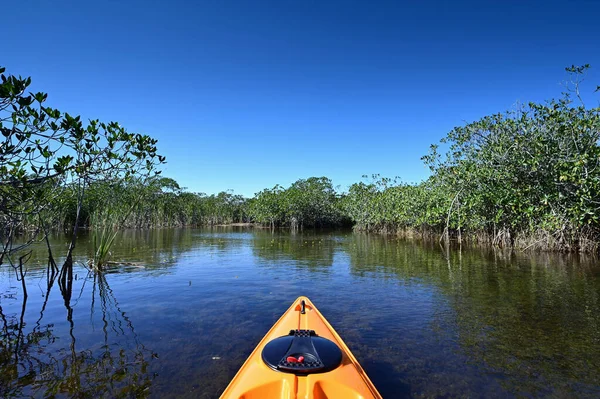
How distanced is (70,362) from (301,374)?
12.8 ft

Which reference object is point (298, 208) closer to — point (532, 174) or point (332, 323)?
point (532, 174)

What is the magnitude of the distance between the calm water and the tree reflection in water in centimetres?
2

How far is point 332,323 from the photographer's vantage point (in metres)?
6.82

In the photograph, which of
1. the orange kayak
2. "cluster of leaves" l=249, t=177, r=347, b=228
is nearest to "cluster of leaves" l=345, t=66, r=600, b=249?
the orange kayak

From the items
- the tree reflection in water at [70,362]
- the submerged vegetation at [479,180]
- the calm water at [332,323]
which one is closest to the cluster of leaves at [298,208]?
the submerged vegetation at [479,180]

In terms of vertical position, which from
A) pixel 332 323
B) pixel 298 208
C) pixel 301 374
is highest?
pixel 298 208

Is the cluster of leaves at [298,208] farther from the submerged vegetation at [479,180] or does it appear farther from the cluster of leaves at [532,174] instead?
the cluster of leaves at [532,174]

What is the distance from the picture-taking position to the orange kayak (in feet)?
10.4

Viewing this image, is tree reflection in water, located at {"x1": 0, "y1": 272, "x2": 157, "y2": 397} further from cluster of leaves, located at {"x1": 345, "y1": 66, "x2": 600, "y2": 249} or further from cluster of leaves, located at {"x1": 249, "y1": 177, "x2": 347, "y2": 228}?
cluster of leaves, located at {"x1": 249, "y1": 177, "x2": 347, "y2": 228}

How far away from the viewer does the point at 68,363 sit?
4934mm

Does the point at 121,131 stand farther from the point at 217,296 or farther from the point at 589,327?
the point at 589,327

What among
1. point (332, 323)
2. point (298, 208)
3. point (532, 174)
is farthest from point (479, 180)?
point (298, 208)

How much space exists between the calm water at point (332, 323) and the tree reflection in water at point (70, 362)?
0.08ft

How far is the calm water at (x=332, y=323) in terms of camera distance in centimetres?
444
